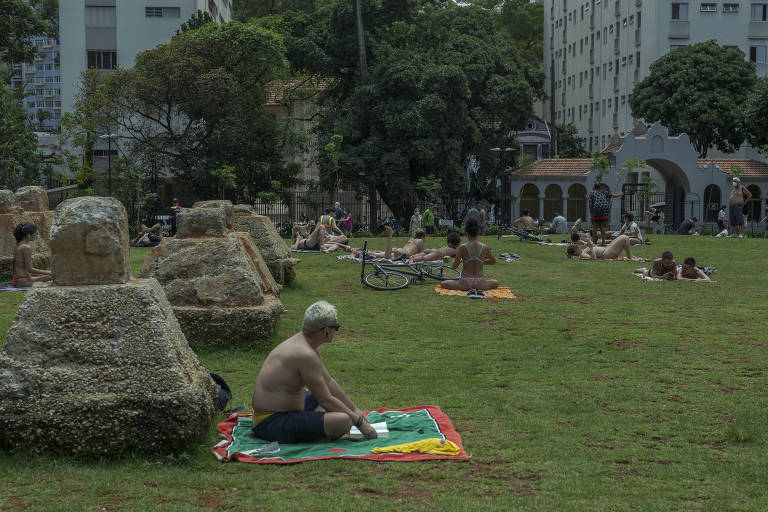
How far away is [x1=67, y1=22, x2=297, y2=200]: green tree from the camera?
37.0m

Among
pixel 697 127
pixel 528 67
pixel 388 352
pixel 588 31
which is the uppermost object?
pixel 588 31

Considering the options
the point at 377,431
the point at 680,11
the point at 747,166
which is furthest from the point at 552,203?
the point at 377,431

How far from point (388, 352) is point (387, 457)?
4.18 meters

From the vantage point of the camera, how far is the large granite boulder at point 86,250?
606 cm

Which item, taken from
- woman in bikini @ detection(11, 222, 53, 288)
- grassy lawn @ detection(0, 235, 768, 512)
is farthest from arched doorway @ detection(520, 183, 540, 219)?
woman in bikini @ detection(11, 222, 53, 288)

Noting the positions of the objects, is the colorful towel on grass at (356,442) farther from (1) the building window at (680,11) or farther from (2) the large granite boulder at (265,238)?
(1) the building window at (680,11)

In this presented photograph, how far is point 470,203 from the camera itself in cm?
4600

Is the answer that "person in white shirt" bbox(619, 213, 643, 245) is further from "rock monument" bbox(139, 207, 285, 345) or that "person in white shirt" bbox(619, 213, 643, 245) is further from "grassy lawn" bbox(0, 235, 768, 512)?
"rock monument" bbox(139, 207, 285, 345)

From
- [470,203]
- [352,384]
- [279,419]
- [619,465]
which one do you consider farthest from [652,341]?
[470,203]

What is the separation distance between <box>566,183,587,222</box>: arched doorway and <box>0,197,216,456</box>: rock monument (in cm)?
4885

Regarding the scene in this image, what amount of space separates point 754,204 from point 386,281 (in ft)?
133

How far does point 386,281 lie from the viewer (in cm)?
1634

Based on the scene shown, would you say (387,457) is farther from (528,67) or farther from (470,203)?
(528,67)

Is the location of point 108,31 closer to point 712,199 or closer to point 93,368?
point 712,199
